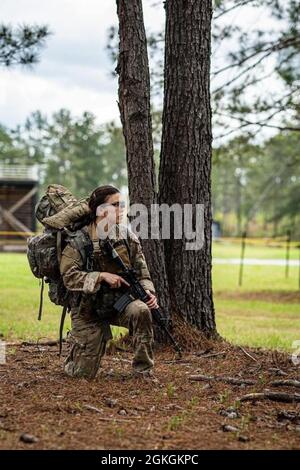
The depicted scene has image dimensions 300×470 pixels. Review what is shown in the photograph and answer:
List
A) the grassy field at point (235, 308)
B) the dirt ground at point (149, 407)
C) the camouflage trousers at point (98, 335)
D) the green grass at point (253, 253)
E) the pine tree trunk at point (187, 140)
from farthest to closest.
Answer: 1. the green grass at point (253, 253)
2. the grassy field at point (235, 308)
3. the pine tree trunk at point (187, 140)
4. the camouflage trousers at point (98, 335)
5. the dirt ground at point (149, 407)

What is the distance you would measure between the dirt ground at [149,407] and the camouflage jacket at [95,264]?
796 millimetres

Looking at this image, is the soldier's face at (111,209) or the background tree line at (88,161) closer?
the soldier's face at (111,209)

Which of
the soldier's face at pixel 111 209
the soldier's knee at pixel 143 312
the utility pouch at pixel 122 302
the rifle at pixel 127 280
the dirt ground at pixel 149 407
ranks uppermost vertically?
the soldier's face at pixel 111 209

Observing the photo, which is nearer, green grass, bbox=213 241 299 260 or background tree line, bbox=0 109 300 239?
green grass, bbox=213 241 299 260

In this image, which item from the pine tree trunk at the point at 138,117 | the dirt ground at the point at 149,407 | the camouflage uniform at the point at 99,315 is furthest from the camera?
the pine tree trunk at the point at 138,117

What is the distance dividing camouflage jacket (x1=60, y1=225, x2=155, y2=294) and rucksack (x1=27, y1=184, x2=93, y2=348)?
0.17 feet

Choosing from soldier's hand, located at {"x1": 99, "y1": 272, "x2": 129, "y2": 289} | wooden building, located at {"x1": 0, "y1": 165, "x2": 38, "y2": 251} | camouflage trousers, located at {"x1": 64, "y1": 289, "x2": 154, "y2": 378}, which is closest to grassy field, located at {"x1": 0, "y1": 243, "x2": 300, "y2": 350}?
camouflage trousers, located at {"x1": 64, "y1": 289, "x2": 154, "y2": 378}

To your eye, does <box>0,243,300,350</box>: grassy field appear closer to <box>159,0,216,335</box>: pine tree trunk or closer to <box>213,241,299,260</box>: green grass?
<box>159,0,216,335</box>: pine tree trunk

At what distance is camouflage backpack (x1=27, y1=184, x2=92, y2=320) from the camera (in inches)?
228

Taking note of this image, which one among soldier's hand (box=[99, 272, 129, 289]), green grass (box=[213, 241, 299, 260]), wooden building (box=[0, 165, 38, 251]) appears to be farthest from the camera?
green grass (box=[213, 241, 299, 260])

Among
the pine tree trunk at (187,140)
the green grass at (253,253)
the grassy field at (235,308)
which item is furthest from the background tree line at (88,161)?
the pine tree trunk at (187,140)

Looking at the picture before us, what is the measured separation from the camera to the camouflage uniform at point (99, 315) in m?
5.76

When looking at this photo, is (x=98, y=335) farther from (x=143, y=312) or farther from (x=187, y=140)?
(x=187, y=140)

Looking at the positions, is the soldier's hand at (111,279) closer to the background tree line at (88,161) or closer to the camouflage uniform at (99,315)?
the camouflage uniform at (99,315)
